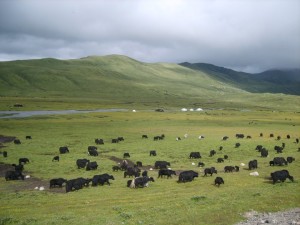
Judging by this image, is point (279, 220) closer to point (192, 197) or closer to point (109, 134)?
point (192, 197)

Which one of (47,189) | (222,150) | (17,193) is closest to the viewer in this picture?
(17,193)

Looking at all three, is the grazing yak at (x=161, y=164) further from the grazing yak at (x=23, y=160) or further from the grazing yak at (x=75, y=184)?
the grazing yak at (x=23, y=160)

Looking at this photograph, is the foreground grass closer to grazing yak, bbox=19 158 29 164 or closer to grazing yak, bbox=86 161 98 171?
grazing yak, bbox=86 161 98 171

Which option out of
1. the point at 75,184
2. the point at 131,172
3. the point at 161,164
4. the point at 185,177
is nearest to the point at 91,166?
the point at 131,172

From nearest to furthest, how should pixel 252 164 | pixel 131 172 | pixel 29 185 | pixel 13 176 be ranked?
1. pixel 29 185
2. pixel 13 176
3. pixel 131 172
4. pixel 252 164

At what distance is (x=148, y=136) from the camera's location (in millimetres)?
65688

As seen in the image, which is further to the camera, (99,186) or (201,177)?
(201,177)

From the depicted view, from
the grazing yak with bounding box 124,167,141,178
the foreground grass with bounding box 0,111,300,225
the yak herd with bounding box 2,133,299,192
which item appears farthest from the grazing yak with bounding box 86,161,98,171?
the grazing yak with bounding box 124,167,141,178

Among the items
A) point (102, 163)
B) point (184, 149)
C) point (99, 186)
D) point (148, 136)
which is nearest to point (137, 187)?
point (99, 186)

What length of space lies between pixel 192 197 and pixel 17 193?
43.9 feet

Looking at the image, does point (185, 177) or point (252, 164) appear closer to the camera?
point (185, 177)

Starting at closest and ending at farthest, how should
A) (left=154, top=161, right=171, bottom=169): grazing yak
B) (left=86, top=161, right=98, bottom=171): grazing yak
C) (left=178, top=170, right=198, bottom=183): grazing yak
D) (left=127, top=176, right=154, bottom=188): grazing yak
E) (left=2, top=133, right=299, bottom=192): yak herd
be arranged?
(left=127, top=176, right=154, bottom=188): grazing yak
(left=2, top=133, right=299, bottom=192): yak herd
(left=178, top=170, right=198, bottom=183): grazing yak
(left=86, top=161, right=98, bottom=171): grazing yak
(left=154, top=161, right=171, bottom=169): grazing yak

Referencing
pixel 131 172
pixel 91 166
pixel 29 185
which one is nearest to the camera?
pixel 29 185

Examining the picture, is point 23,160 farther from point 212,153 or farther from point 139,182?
point 212,153
